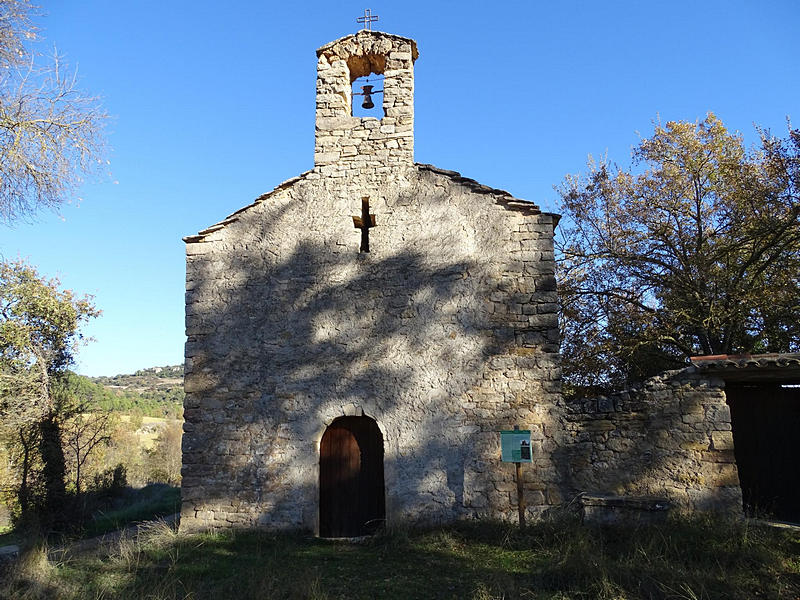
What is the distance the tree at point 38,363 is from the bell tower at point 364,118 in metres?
8.25

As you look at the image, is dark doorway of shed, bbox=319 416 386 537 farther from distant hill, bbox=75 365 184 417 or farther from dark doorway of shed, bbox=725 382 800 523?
distant hill, bbox=75 365 184 417

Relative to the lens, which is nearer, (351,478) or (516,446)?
(516,446)

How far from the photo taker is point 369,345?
316 inches

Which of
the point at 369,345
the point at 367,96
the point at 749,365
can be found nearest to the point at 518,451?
the point at 369,345

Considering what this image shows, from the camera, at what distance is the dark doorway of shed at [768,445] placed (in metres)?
8.35

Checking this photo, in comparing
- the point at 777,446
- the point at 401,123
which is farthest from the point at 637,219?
the point at 401,123

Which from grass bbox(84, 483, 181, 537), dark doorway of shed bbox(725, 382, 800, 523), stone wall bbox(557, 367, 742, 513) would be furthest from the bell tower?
grass bbox(84, 483, 181, 537)

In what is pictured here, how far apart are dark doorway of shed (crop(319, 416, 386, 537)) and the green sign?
179 centimetres

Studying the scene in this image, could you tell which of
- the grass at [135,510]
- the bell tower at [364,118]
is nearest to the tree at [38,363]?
the grass at [135,510]

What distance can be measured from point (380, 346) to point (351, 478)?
6.25 feet

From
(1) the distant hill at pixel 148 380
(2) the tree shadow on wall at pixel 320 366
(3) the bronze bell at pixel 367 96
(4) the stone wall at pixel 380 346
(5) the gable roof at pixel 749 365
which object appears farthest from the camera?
(1) the distant hill at pixel 148 380

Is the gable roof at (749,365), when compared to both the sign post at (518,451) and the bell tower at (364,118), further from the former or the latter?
the bell tower at (364,118)

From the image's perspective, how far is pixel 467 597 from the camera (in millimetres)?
4887

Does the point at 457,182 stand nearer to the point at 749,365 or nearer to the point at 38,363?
the point at 749,365
